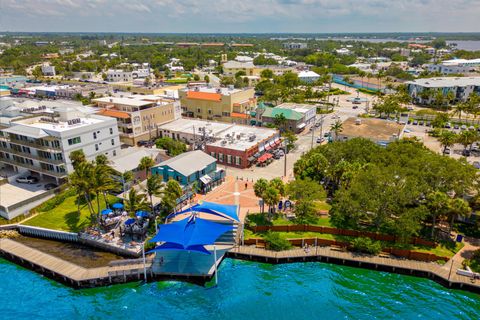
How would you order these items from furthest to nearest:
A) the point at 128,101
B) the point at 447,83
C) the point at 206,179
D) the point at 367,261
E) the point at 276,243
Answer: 1. the point at 447,83
2. the point at 128,101
3. the point at 206,179
4. the point at 276,243
5. the point at 367,261

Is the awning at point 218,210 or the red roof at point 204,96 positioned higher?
the red roof at point 204,96

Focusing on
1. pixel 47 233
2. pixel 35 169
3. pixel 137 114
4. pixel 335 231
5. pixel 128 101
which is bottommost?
pixel 47 233

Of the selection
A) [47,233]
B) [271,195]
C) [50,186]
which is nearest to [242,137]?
[271,195]

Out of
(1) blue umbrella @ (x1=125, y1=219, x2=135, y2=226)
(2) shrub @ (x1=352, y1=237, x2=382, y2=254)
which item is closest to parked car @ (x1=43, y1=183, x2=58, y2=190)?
(1) blue umbrella @ (x1=125, y1=219, x2=135, y2=226)

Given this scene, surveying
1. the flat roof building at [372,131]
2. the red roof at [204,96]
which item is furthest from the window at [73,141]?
the flat roof building at [372,131]

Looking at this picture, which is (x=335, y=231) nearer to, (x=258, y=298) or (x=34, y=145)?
(x=258, y=298)

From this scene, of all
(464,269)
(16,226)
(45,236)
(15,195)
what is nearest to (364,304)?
(464,269)

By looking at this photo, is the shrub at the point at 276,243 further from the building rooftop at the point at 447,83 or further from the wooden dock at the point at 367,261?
the building rooftop at the point at 447,83

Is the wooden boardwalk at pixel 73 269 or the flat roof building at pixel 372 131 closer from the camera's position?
the wooden boardwalk at pixel 73 269
